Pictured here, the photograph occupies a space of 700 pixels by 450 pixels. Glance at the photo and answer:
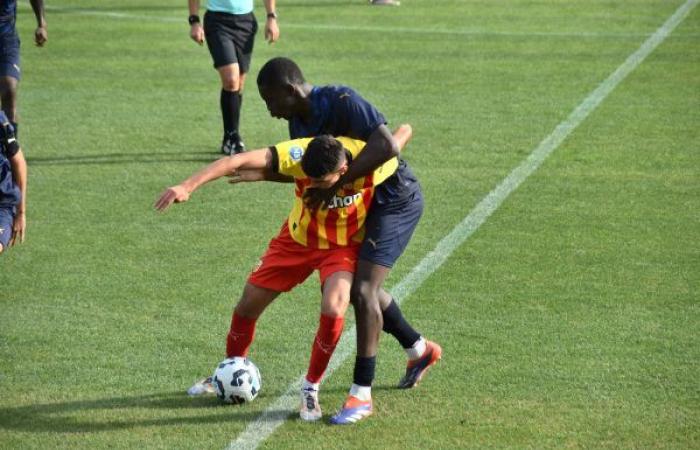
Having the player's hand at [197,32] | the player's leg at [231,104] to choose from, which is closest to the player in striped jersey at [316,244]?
the player's leg at [231,104]

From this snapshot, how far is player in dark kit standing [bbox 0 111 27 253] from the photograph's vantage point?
25.4ft

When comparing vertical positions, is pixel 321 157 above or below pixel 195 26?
above

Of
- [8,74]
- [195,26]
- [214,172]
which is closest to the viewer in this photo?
[214,172]

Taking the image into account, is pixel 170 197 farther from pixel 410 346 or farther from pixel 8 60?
pixel 8 60

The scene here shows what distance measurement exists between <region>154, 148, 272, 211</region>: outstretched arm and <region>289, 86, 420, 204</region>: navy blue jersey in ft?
1.73

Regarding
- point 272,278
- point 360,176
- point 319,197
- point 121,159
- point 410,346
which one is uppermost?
point 360,176

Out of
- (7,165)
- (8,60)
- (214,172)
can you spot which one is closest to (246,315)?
(214,172)

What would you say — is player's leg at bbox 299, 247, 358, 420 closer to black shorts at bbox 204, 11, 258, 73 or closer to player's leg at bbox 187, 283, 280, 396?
player's leg at bbox 187, 283, 280, 396

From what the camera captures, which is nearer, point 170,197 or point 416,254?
point 170,197

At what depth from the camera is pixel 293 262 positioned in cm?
705

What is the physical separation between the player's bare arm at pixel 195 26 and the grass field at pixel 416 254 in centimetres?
108

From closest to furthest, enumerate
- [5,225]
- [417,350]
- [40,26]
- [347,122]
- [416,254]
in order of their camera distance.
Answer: [347,122] < [417,350] < [5,225] < [416,254] < [40,26]

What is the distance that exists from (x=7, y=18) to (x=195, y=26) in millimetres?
1799

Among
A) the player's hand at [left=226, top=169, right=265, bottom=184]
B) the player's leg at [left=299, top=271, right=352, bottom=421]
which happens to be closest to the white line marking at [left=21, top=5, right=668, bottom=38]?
the player's leg at [left=299, top=271, right=352, bottom=421]
